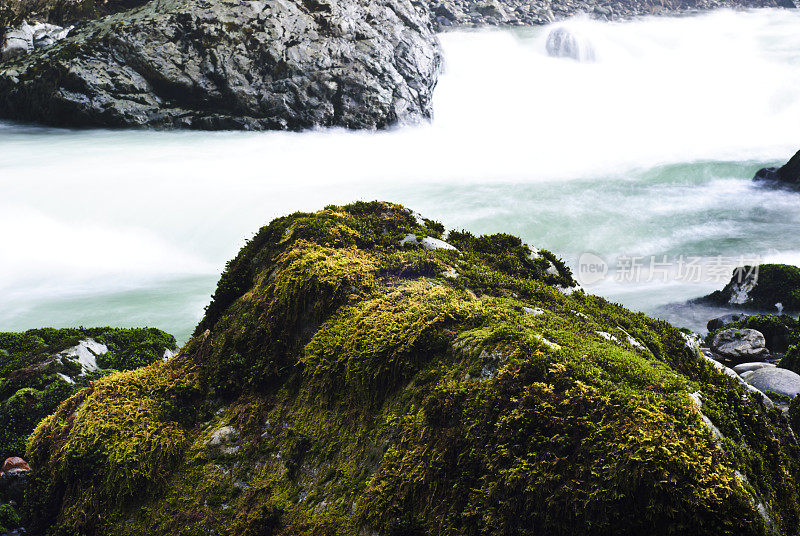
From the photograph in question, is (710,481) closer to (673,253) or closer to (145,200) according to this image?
(673,253)

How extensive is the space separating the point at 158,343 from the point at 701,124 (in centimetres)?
2779

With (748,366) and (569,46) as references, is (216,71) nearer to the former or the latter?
(748,366)

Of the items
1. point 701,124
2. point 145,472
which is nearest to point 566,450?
point 145,472

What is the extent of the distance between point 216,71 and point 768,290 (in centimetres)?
1727

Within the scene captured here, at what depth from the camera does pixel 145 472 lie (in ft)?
9.59

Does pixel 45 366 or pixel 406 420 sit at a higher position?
pixel 406 420

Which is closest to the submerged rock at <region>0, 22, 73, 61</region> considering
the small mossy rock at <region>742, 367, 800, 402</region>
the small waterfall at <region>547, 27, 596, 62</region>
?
the small mossy rock at <region>742, 367, 800, 402</region>

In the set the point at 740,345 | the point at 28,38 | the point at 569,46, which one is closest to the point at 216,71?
the point at 28,38

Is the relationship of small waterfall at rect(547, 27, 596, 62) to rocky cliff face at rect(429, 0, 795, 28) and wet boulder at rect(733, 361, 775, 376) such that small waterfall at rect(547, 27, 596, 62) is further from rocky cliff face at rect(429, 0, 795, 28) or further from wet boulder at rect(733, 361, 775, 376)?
wet boulder at rect(733, 361, 775, 376)

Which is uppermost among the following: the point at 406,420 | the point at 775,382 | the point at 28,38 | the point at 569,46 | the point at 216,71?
the point at 569,46

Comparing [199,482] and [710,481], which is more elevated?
[710,481]

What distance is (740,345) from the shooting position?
7.00m

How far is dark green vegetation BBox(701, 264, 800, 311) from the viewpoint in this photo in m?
9.28

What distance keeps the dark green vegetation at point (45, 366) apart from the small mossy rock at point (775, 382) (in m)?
6.60
